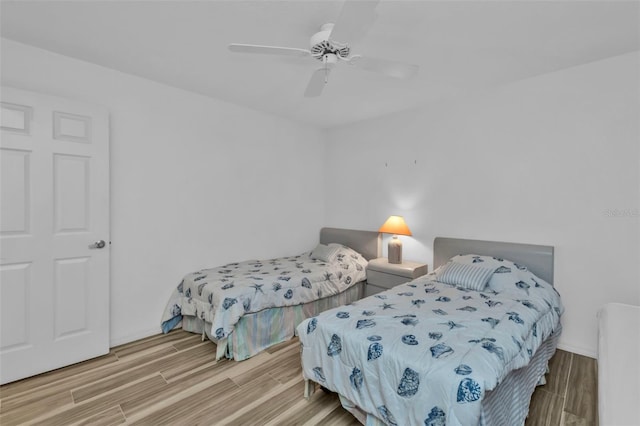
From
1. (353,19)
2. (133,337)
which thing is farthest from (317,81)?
(133,337)

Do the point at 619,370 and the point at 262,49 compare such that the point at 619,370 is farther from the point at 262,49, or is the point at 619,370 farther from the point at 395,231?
the point at 395,231

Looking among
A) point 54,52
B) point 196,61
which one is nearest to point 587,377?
point 196,61

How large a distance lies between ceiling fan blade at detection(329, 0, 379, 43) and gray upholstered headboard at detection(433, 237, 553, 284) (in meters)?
2.44

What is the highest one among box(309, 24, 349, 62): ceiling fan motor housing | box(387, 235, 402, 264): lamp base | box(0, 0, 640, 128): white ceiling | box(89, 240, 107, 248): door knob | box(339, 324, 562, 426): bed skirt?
box(0, 0, 640, 128): white ceiling

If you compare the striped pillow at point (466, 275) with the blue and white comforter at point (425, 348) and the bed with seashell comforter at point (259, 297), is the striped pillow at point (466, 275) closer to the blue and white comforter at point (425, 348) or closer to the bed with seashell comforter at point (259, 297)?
the blue and white comforter at point (425, 348)

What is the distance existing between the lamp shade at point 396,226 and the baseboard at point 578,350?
170 centimetres

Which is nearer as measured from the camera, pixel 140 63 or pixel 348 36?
pixel 348 36

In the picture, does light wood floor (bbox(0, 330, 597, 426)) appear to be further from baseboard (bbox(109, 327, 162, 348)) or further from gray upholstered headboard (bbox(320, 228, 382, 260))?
gray upholstered headboard (bbox(320, 228, 382, 260))

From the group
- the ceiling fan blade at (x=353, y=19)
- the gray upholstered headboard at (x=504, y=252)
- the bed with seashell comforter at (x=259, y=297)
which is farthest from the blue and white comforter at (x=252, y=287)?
the ceiling fan blade at (x=353, y=19)

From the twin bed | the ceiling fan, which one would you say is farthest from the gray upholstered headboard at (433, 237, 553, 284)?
the ceiling fan

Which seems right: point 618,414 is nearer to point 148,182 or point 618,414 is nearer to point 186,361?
point 186,361

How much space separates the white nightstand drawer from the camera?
339cm

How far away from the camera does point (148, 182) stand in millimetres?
2994

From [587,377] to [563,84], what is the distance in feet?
7.92
